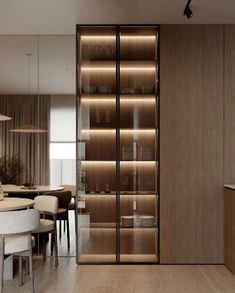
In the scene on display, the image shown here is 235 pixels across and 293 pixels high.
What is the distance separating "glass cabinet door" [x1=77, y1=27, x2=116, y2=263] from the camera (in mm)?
5266

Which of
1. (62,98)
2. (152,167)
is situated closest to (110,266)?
(152,167)

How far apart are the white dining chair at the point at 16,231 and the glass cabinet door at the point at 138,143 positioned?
4.81 feet

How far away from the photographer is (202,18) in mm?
4957

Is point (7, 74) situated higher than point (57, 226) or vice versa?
point (7, 74)

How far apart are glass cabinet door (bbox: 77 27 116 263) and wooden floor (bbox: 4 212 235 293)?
34cm

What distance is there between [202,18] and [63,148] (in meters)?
2.24

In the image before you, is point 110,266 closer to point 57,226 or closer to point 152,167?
point 57,226

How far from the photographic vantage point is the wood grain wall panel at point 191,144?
5176mm

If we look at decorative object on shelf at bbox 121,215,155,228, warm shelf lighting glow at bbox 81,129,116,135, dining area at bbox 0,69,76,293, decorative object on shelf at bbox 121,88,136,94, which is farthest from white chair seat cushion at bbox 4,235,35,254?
decorative object on shelf at bbox 121,88,136,94

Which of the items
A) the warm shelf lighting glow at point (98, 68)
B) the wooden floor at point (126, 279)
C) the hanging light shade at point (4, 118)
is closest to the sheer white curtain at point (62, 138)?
the warm shelf lighting glow at point (98, 68)

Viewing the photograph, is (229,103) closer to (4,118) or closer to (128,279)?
(128,279)

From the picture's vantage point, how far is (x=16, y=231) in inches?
153

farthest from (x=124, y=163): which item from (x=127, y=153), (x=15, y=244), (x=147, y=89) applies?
(x=15, y=244)

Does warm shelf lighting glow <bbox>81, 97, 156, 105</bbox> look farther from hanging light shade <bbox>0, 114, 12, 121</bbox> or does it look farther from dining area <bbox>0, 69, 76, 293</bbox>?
hanging light shade <bbox>0, 114, 12, 121</bbox>
